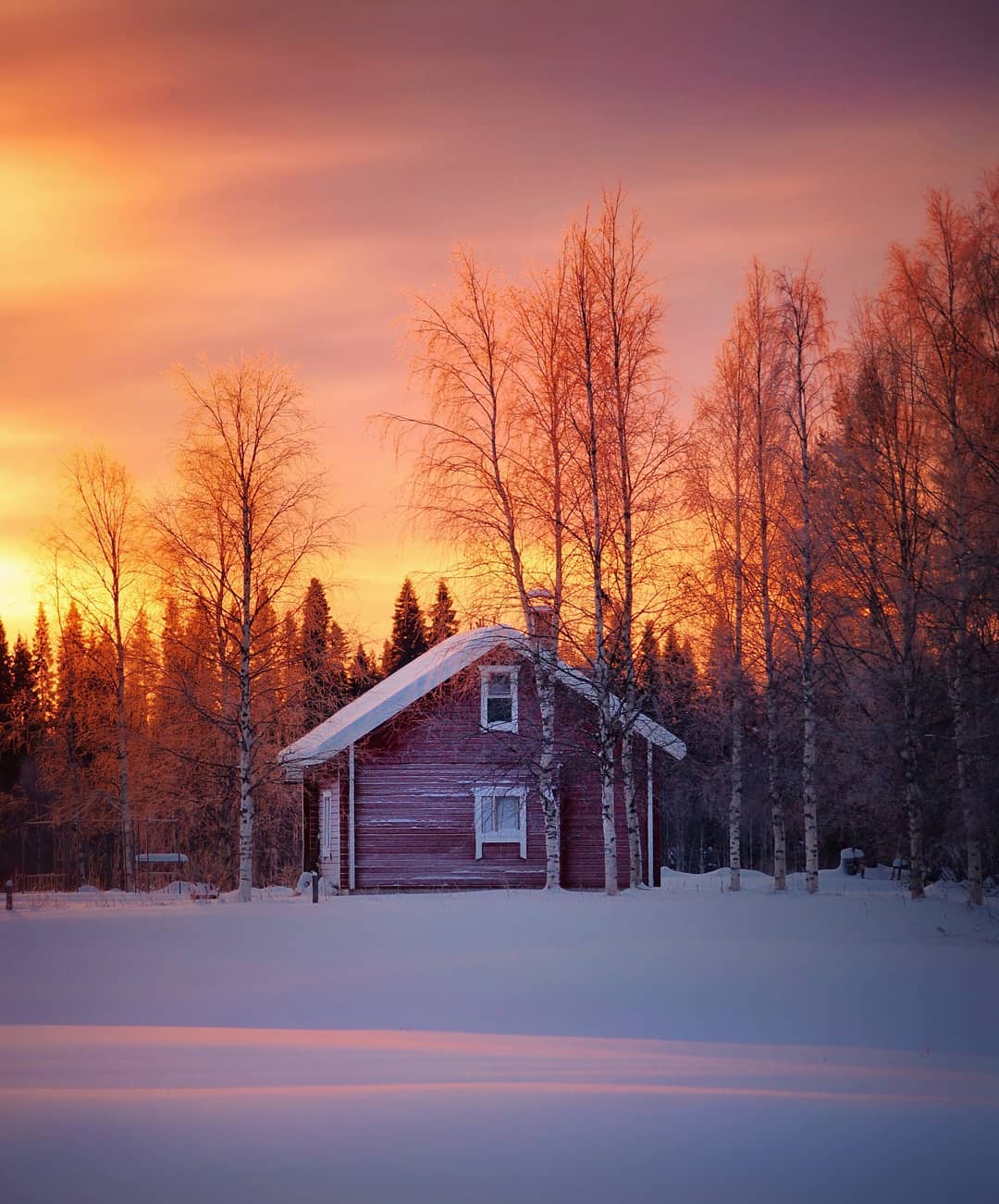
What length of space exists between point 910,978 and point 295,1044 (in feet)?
26.6

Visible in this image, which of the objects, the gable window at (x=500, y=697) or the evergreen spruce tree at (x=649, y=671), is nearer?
the evergreen spruce tree at (x=649, y=671)

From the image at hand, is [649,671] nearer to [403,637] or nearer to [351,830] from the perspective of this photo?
[351,830]

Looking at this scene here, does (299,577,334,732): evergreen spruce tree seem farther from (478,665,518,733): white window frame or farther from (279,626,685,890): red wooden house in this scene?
(478,665,518,733): white window frame

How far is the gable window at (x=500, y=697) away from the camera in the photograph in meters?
31.8

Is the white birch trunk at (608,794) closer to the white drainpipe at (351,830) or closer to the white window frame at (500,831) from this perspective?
the white window frame at (500,831)

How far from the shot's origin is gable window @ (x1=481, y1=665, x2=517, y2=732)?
3181 cm

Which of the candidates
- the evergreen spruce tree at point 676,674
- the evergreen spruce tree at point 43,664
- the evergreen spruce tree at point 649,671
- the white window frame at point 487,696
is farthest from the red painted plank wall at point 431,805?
the evergreen spruce tree at point 43,664

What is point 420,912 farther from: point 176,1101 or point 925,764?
point 176,1101

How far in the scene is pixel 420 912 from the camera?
24047mm

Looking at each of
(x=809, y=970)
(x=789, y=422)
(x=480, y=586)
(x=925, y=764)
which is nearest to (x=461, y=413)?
(x=480, y=586)

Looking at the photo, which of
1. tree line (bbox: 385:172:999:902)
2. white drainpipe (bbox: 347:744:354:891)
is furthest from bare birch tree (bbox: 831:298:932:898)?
white drainpipe (bbox: 347:744:354:891)

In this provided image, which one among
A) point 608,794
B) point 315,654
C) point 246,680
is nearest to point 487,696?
point 315,654

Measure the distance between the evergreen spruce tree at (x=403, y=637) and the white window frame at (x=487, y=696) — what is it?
5354 centimetres

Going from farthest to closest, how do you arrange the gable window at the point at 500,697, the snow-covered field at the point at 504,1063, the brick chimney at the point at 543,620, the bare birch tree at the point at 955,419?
1. the gable window at the point at 500,697
2. the brick chimney at the point at 543,620
3. the bare birch tree at the point at 955,419
4. the snow-covered field at the point at 504,1063
